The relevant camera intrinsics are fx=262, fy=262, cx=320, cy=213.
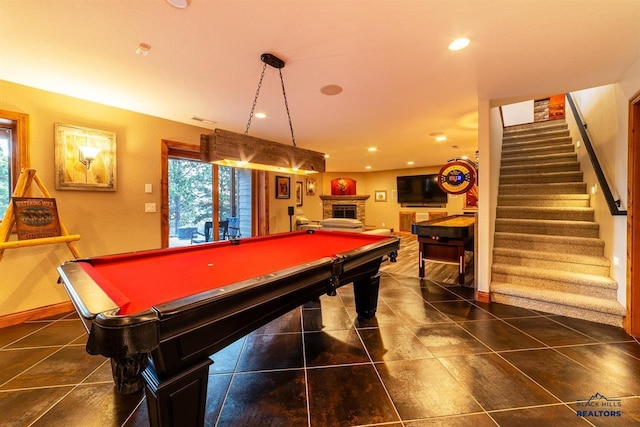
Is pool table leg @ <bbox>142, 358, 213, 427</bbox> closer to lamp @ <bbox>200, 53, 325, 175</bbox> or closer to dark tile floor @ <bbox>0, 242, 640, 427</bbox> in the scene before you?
dark tile floor @ <bbox>0, 242, 640, 427</bbox>

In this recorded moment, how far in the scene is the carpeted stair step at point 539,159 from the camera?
4.36 metres

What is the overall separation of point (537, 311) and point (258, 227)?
4.73m

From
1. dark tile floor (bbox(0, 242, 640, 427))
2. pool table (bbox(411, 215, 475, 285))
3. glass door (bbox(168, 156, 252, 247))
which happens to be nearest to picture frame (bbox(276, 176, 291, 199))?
glass door (bbox(168, 156, 252, 247))

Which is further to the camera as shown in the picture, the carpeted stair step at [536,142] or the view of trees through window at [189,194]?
the carpeted stair step at [536,142]

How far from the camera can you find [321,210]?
10.2 metres

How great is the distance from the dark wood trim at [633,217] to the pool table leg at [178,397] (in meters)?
3.51

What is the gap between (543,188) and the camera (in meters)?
4.17

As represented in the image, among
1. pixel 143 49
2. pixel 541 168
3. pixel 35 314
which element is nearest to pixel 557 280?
pixel 541 168

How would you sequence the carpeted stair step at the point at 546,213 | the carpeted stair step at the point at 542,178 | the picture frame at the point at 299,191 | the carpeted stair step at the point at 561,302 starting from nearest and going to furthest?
the carpeted stair step at the point at 561,302, the carpeted stair step at the point at 546,213, the carpeted stair step at the point at 542,178, the picture frame at the point at 299,191

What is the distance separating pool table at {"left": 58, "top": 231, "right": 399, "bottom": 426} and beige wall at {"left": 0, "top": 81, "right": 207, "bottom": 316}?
1.86 meters

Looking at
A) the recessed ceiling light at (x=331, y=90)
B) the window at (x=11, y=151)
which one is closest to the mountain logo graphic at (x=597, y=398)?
the recessed ceiling light at (x=331, y=90)

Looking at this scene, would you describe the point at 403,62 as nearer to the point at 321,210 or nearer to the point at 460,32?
the point at 460,32

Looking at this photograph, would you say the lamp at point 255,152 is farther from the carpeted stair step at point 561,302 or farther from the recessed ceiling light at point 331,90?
the carpeted stair step at point 561,302
